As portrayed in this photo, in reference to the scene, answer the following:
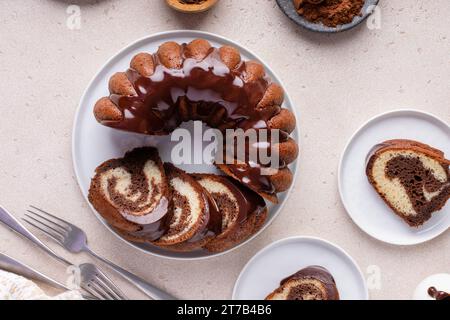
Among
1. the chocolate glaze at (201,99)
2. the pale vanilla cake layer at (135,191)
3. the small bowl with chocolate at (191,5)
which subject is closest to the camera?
the chocolate glaze at (201,99)

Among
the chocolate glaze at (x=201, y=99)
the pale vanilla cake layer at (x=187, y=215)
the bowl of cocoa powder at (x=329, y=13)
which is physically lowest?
the pale vanilla cake layer at (x=187, y=215)

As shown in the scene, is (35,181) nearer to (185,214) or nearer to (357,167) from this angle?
(185,214)

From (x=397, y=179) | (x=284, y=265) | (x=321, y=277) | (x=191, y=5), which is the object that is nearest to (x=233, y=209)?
(x=284, y=265)

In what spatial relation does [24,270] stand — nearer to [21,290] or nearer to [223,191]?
[21,290]

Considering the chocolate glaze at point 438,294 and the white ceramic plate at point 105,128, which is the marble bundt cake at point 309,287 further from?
the chocolate glaze at point 438,294

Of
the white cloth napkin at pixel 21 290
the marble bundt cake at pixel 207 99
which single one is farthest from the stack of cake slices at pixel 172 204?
the white cloth napkin at pixel 21 290

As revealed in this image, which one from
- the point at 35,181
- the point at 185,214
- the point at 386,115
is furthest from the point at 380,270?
the point at 35,181
